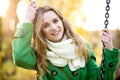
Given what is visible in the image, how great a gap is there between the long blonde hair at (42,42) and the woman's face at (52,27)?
3cm

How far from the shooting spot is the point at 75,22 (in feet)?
22.2

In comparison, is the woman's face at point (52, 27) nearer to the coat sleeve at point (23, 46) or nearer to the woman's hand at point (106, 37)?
the coat sleeve at point (23, 46)

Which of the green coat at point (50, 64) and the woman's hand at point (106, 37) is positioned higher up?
the woman's hand at point (106, 37)

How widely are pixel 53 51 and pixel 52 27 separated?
0.53 ft

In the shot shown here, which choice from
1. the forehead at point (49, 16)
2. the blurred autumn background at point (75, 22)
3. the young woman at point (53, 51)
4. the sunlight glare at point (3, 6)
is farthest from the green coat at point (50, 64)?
the sunlight glare at point (3, 6)

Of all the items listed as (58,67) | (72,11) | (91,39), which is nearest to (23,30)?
(58,67)

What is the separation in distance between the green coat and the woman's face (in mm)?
99

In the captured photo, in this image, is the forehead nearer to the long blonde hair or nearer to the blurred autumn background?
the long blonde hair

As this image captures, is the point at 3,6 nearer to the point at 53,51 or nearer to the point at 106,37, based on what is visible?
the point at 53,51

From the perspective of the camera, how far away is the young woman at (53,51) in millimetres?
2941

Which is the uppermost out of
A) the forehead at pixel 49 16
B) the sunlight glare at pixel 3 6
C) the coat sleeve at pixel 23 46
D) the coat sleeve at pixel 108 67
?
the sunlight glare at pixel 3 6

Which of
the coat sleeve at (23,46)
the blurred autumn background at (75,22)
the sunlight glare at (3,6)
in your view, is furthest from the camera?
the sunlight glare at (3,6)

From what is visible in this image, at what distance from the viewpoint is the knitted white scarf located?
2.96m

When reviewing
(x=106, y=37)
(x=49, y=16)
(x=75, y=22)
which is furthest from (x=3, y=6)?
(x=106, y=37)
